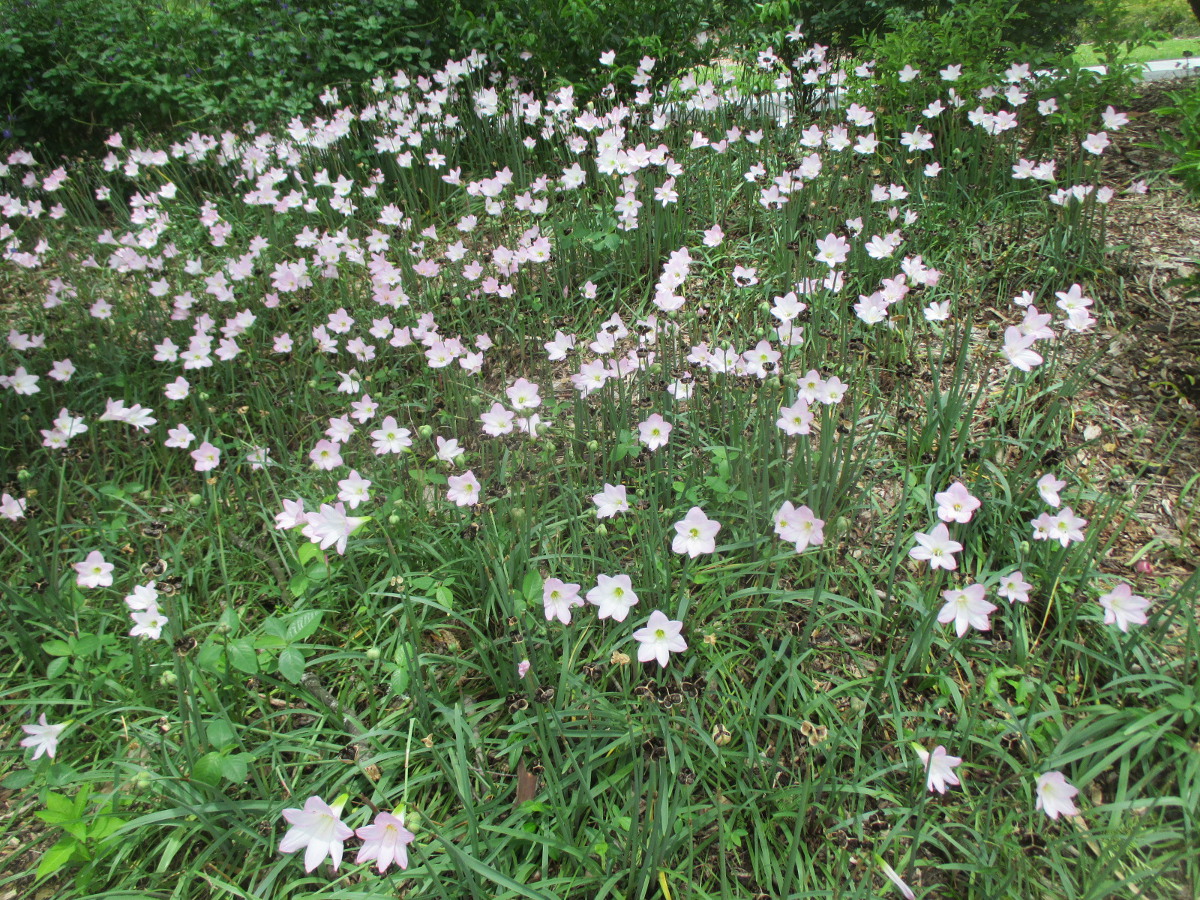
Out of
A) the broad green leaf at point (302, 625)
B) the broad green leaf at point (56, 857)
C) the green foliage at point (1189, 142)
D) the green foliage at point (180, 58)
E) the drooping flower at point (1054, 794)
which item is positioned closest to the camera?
the drooping flower at point (1054, 794)

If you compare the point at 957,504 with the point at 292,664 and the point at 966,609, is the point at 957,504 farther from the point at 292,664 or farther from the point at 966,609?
the point at 292,664

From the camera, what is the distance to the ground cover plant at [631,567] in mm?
1781

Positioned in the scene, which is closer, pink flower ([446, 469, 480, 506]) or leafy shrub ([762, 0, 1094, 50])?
pink flower ([446, 469, 480, 506])

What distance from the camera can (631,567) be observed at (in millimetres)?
2363

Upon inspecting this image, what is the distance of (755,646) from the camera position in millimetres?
2178

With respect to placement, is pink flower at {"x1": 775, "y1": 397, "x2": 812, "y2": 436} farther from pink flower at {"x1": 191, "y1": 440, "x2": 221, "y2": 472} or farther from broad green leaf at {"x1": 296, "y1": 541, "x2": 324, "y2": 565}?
pink flower at {"x1": 191, "y1": 440, "x2": 221, "y2": 472}

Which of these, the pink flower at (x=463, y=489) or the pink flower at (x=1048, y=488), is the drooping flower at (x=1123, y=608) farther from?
the pink flower at (x=463, y=489)

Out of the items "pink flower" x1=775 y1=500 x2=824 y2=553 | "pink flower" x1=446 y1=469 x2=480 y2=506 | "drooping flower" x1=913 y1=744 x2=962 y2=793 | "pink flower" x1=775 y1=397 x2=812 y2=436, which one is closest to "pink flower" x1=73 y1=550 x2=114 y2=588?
"pink flower" x1=446 y1=469 x2=480 y2=506

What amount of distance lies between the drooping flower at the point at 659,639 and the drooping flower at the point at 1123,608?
114 centimetres

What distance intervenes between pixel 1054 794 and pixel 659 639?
93 centimetres

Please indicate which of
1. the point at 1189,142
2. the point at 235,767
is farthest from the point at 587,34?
the point at 235,767

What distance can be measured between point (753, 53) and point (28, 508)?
5.01m

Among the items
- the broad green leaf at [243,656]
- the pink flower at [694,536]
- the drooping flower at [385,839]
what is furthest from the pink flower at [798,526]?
the broad green leaf at [243,656]

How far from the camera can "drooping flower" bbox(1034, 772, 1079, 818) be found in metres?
1.55
